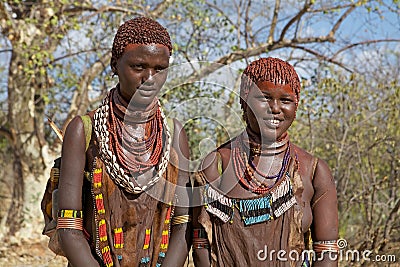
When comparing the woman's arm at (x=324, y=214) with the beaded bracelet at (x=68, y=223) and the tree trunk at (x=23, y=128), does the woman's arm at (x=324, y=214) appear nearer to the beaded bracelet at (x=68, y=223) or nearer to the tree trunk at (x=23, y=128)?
the beaded bracelet at (x=68, y=223)

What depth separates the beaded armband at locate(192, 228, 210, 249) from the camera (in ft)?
7.97

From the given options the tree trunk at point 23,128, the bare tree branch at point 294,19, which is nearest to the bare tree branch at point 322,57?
the bare tree branch at point 294,19

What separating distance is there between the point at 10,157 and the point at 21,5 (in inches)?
139

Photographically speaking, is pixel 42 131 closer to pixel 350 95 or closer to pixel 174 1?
pixel 174 1

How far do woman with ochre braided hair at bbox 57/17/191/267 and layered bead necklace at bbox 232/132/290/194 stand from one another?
0.30m

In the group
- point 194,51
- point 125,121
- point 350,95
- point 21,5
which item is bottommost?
point 125,121

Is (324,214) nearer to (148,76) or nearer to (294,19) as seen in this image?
(148,76)

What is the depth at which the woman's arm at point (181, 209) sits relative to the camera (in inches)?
96.7

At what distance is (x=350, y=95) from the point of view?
6031 mm

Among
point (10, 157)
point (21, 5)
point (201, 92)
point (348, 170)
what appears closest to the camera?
point (348, 170)

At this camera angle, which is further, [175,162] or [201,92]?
[201,92]

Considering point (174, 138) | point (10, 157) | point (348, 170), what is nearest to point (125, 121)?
point (174, 138)

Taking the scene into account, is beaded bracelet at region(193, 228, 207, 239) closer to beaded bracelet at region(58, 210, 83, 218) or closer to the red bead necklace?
the red bead necklace

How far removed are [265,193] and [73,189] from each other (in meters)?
0.77
